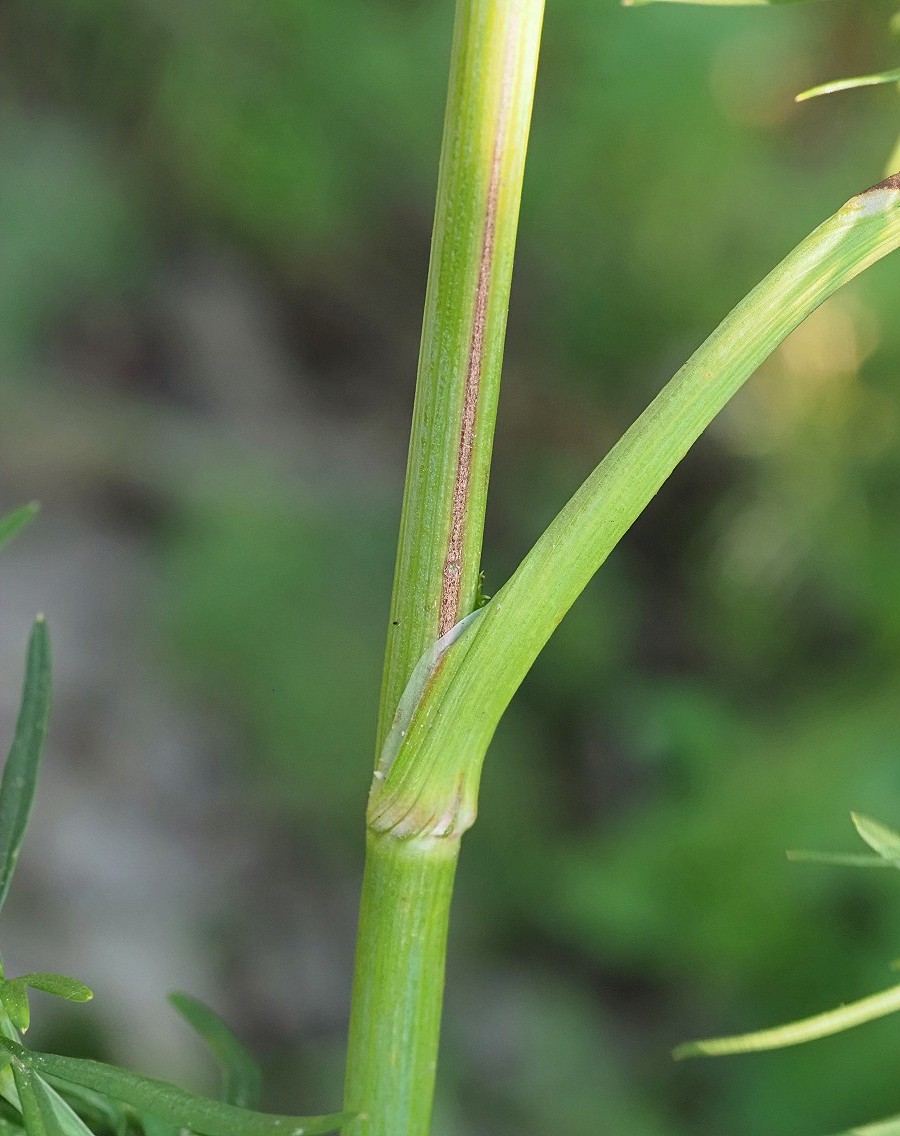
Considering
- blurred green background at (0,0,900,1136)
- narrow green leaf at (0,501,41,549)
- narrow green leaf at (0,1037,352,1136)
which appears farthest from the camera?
blurred green background at (0,0,900,1136)

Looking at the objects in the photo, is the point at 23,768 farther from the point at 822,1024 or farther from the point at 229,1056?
the point at 822,1024

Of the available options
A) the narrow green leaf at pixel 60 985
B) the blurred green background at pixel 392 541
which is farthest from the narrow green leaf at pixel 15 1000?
the blurred green background at pixel 392 541

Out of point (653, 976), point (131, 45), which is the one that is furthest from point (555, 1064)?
point (131, 45)

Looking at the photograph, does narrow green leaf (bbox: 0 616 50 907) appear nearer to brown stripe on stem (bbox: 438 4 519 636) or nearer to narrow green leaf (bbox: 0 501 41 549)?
narrow green leaf (bbox: 0 501 41 549)

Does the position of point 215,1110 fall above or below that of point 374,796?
below

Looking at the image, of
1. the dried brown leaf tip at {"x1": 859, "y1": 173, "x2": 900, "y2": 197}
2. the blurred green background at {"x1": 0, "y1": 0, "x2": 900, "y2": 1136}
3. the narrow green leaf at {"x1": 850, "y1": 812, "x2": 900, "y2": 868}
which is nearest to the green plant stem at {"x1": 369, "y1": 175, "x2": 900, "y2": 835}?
the dried brown leaf tip at {"x1": 859, "y1": 173, "x2": 900, "y2": 197}

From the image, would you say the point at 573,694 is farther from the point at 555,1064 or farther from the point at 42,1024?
the point at 42,1024

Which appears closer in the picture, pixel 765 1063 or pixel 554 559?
pixel 554 559

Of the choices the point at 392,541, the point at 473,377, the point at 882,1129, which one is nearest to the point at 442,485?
the point at 473,377
